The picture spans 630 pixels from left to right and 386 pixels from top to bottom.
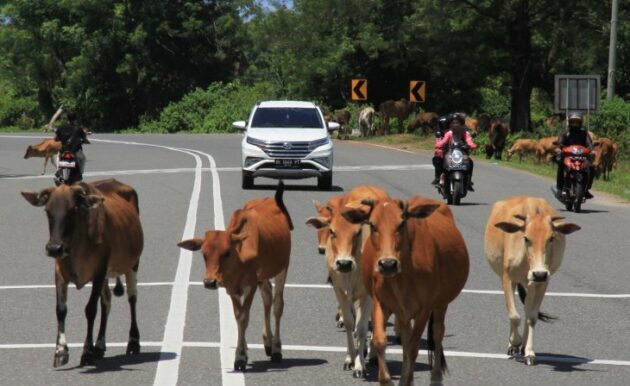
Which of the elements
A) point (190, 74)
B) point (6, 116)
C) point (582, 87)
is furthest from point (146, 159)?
point (6, 116)

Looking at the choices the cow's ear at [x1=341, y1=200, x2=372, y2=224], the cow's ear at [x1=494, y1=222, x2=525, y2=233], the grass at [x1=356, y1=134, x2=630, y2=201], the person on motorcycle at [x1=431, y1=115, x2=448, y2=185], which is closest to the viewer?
the cow's ear at [x1=341, y1=200, x2=372, y2=224]

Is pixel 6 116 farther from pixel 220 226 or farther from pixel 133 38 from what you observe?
pixel 220 226

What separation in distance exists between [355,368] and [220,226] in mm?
11265

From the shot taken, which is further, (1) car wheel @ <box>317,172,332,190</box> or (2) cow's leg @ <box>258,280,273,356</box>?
(1) car wheel @ <box>317,172,332,190</box>

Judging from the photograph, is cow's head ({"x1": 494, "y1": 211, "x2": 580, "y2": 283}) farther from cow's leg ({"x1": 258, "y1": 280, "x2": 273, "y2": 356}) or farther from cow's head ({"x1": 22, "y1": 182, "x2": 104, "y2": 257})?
cow's head ({"x1": 22, "y1": 182, "x2": 104, "y2": 257})

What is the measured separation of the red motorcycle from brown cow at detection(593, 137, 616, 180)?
30.6 ft

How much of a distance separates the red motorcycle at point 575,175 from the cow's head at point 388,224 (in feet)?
55.0

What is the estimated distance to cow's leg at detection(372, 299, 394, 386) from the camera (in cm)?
847

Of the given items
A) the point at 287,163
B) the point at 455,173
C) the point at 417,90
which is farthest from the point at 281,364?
the point at 417,90

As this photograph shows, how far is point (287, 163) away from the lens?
2995 cm

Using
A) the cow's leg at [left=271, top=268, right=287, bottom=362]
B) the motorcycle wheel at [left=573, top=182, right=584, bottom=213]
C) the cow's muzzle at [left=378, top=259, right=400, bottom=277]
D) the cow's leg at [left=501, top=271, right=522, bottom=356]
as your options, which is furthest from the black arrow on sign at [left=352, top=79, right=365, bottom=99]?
the cow's muzzle at [left=378, top=259, right=400, bottom=277]

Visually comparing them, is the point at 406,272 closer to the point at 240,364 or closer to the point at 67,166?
the point at 240,364

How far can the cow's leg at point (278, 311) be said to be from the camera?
1008 cm

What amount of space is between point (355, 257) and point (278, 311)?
1.18 m
